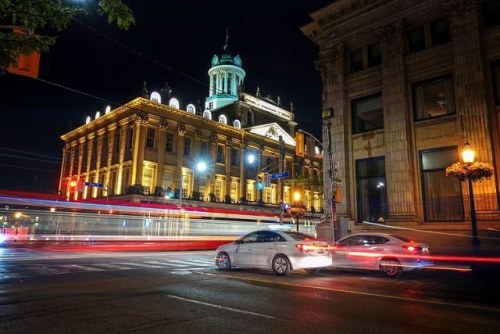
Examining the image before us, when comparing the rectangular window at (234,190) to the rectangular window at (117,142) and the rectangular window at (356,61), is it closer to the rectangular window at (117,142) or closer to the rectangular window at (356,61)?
the rectangular window at (117,142)

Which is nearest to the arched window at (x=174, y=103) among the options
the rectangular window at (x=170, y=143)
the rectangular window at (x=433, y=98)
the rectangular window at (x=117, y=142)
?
the rectangular window at (x=170, y=143)

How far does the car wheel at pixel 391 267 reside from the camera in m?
12.8

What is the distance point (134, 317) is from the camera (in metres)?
6.31

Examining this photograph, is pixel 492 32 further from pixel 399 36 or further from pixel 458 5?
pixel 399 36

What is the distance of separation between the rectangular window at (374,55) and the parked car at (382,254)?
12679mm

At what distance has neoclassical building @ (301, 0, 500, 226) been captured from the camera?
59.5 ft

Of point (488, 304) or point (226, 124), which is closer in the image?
point (488, 304)

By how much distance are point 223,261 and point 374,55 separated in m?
15.9

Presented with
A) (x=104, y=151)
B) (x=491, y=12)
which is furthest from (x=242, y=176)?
(x=491, y=12)

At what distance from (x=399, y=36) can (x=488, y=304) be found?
17023 mm

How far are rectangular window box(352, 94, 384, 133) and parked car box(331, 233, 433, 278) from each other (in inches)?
391

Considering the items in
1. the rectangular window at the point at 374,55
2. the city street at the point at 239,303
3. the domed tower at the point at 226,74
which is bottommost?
the city street at the point at 239,303

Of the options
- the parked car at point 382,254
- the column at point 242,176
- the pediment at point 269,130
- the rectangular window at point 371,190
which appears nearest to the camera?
the parked car at point 382,254

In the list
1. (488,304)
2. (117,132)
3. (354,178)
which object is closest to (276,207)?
(117,132)
